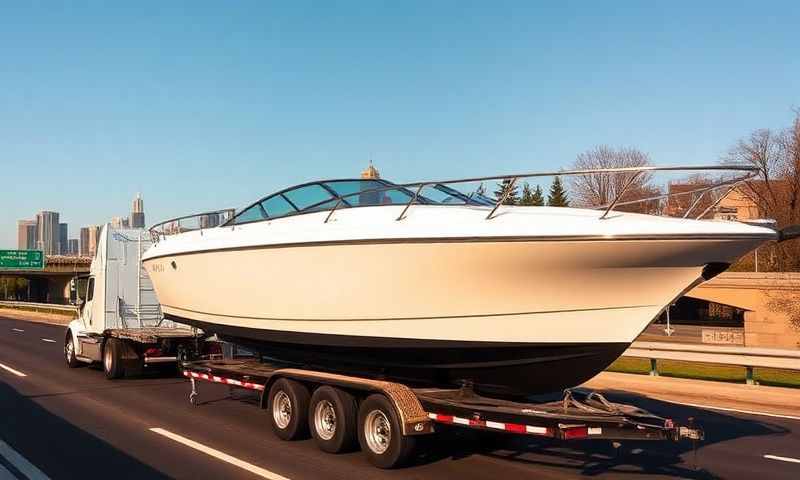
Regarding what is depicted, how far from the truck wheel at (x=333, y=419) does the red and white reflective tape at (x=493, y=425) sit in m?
1.01

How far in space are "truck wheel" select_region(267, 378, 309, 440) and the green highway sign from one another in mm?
47178

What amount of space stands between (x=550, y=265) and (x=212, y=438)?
4.57m

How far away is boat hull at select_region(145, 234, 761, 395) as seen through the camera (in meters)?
5.76

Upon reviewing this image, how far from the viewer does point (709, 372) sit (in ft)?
48.7

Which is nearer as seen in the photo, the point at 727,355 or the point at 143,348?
the point at 727,355

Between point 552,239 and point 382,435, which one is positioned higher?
point 552,239

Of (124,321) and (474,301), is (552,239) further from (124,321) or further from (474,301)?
(124,321)

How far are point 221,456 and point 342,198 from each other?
306 centimetres


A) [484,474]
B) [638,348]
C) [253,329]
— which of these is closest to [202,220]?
[253,329]

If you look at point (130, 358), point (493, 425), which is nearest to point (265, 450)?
point (493, 425)

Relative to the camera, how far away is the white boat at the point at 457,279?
18.8 feet

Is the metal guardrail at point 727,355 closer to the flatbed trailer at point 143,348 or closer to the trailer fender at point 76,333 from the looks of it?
the flatbed trailer at point 143,348

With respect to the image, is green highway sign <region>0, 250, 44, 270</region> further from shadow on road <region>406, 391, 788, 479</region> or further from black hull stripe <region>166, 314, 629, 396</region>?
shadow on road <region>406, 391, 788, 479</region>

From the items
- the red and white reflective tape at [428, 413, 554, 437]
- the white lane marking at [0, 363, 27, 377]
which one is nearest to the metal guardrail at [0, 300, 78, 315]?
the white lane marking at [0, 363, 27, 377]
